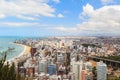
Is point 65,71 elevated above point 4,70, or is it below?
below

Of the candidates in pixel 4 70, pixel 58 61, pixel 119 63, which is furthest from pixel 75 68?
pixel 4 70

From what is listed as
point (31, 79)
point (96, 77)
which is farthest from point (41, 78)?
point (96, 77)

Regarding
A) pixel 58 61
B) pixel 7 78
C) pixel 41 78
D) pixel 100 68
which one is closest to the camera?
pixel 7 78

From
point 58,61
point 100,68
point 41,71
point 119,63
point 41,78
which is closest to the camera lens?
point 41,78

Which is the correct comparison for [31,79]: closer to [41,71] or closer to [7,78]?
[41,71]

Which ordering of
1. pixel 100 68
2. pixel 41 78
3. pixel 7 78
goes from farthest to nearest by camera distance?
pixel 100 68
pixel 41 78
pixel 7 78

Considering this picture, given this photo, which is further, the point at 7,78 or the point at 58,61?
the point at 58,61

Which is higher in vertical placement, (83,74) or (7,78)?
(7,78)

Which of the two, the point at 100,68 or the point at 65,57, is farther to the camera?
the point at 65,57

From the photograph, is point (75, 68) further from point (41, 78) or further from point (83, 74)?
point (41, 78)
